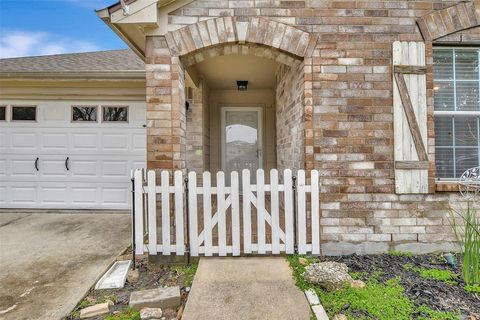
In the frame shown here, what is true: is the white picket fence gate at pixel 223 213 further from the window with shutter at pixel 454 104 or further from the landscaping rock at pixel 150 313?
the window with shutter at pixel 454 104

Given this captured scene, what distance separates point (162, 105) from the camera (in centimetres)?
308

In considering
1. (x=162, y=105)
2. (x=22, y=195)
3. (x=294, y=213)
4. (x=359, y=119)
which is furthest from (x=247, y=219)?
(x=22, y=195)

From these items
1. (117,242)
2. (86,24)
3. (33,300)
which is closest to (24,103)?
(117,242)

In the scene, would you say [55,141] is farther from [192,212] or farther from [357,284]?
[357,284]

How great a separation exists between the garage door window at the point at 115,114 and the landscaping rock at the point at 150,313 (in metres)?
4.23

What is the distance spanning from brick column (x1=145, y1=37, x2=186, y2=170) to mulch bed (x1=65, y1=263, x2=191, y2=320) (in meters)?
1.08

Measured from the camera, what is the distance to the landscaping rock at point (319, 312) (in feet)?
6.51

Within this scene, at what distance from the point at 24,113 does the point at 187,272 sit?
5.04 m

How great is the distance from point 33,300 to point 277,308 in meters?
2.01

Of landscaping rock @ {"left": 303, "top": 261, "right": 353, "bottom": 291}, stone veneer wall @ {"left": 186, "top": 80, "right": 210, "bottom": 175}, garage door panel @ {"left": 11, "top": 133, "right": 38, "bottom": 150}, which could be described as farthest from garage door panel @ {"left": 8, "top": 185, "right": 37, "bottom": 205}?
landscaping rock @ {"left": 303, "top": 261, "right": 353, "bottom": 291}

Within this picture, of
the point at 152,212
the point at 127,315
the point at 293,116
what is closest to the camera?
the point at 127,315

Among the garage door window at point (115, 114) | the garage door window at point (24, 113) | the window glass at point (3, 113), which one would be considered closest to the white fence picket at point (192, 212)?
the garage door window at point (115, 114)

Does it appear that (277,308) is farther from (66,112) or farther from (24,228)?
(66,112)

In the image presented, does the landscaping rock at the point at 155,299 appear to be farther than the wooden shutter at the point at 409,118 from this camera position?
No
